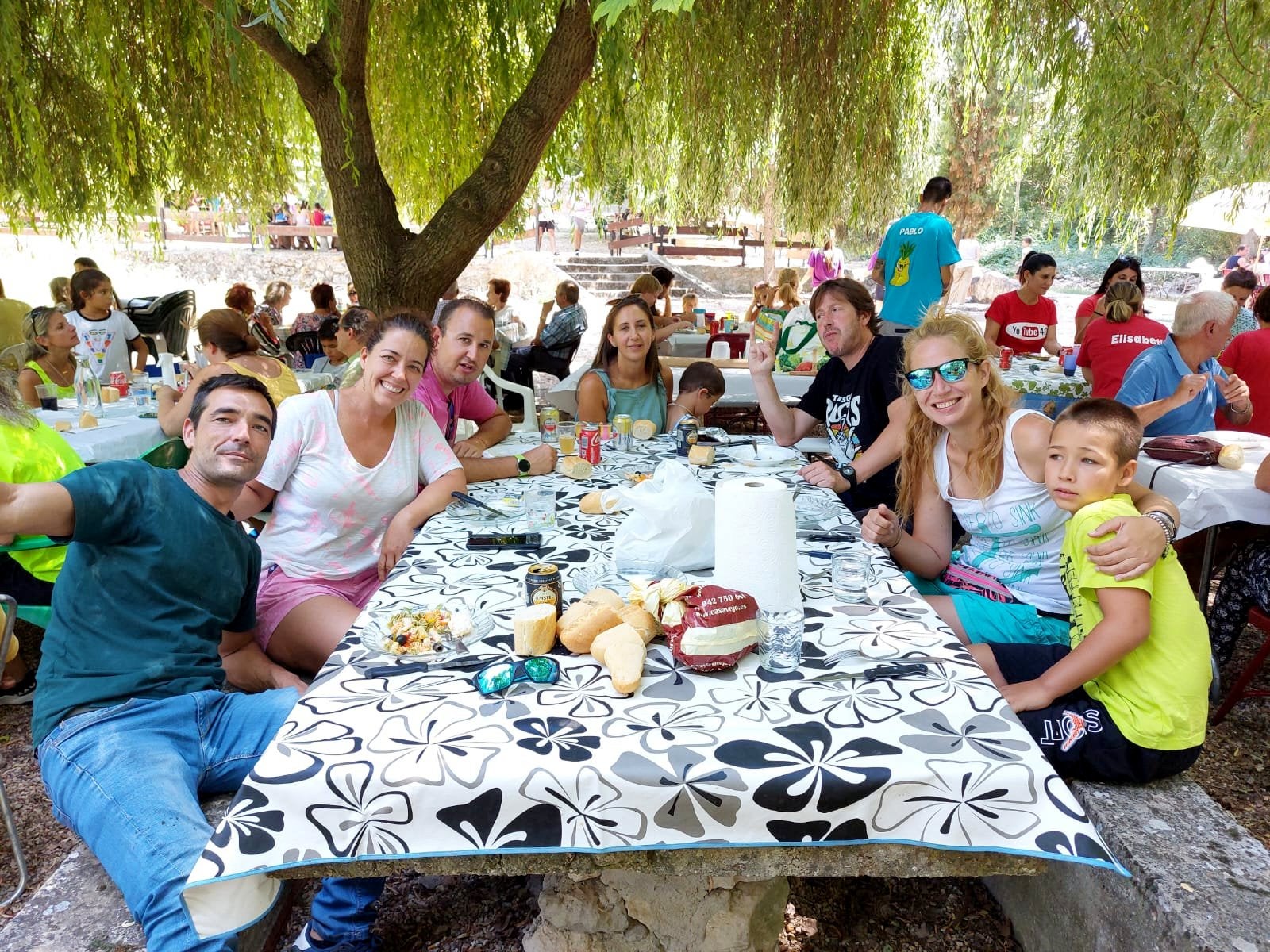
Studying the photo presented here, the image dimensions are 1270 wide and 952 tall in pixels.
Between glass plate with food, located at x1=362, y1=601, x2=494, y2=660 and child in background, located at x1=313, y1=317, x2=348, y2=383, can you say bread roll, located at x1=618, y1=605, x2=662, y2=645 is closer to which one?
glass plate with food, located at x1=362, y1=601, x2=494, y2=660

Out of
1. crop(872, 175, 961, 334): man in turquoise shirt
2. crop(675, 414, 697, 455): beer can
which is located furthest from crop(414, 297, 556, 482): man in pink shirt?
crop(872, 175, 961, 334): man in turquoise shirt

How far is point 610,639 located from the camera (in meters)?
1.67

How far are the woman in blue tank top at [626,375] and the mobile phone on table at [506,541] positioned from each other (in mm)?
1874

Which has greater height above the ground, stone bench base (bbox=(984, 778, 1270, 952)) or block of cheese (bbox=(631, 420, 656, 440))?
block of cheese (bbox=(631, 420, 656, 440))

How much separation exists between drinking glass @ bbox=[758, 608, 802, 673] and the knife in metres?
1.21

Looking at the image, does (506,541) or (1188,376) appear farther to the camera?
(1188,376)

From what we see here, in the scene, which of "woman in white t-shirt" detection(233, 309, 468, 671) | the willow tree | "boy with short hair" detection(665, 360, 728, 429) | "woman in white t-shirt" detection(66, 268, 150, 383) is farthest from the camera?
"woman in white t-shirt" detection(66, 268, 150, 383)

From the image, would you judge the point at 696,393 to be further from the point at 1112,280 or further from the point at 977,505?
the point at 1112,280

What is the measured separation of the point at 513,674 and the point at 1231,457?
346 cm

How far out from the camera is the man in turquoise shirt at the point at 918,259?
6.76m

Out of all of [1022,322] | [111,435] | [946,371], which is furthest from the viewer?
[1022,322]

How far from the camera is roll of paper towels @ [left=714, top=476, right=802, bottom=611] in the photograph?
1.76 meters

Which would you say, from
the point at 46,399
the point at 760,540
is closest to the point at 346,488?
the point at 760,540

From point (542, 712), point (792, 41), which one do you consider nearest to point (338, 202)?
point (792, 41)
